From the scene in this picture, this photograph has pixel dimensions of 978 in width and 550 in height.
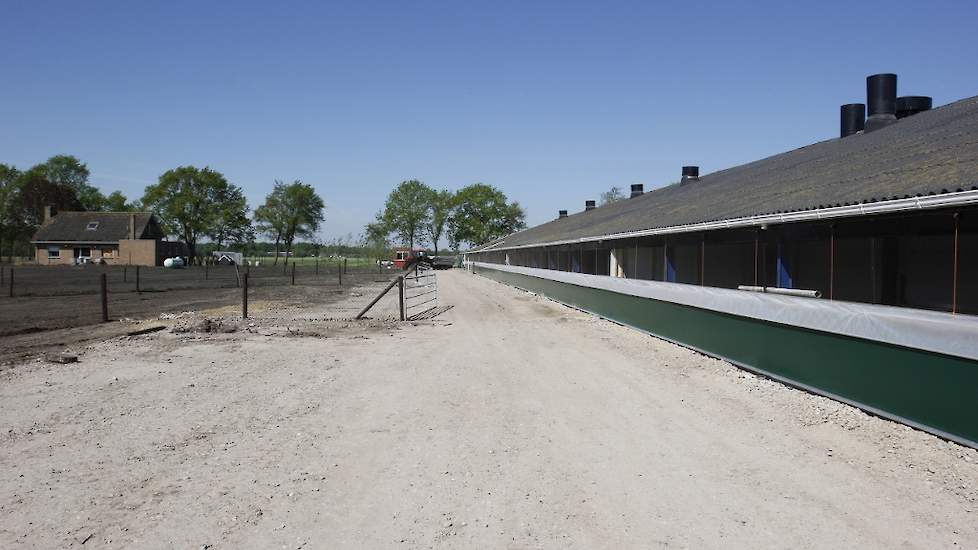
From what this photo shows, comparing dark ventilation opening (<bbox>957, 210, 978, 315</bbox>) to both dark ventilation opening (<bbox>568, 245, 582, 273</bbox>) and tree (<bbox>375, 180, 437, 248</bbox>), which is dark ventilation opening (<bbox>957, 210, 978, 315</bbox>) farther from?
tree (<bbox>375, 180, 437, 248</bbox>)

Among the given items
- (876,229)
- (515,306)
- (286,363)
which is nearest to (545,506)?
(876,229)

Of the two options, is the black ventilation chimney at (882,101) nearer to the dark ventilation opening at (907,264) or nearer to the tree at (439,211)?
the dark ventilation opening at (907,264)

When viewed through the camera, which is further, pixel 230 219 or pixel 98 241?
pixel 230 219

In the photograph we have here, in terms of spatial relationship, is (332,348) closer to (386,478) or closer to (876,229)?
(386,478)

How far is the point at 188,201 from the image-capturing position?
89.9 meters

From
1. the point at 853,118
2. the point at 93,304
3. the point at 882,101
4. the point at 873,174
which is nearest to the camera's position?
the point at 873,174

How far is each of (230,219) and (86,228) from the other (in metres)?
19.3

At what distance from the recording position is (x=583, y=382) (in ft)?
32.7

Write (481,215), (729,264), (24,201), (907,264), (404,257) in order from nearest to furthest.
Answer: (907,264) < (729,264) < (404,257) < (24,201) < (481,215)

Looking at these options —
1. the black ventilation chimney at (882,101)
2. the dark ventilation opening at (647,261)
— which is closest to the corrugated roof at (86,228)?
the dark ventilation opening at (647,261)

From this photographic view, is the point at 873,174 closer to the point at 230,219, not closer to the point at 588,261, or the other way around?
the point at 588,261

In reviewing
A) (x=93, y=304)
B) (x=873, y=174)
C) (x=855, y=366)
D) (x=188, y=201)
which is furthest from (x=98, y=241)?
(x=855, y=366)

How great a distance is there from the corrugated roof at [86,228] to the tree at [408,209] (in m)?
48.1

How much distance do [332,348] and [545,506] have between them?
9173 millimetres
